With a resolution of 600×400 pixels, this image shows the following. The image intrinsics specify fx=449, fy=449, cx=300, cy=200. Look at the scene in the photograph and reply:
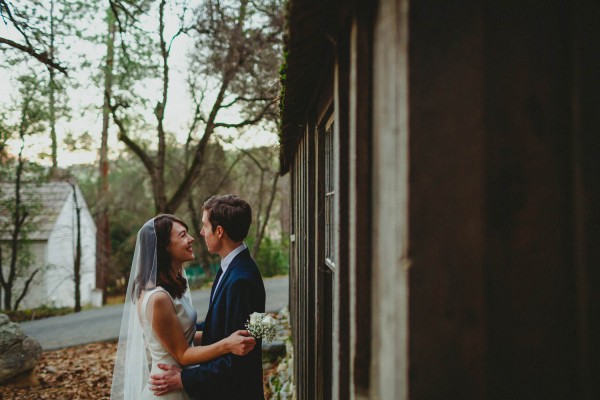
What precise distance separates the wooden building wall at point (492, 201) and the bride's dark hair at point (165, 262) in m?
2.35

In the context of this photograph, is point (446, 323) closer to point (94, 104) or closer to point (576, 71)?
point (576, 71)

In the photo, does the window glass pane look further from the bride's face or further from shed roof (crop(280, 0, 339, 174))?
the bride's face

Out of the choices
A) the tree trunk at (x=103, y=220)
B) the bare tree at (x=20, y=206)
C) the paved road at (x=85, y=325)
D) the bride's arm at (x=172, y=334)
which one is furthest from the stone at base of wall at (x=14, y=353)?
the tree trunk at (x=103, y=220)

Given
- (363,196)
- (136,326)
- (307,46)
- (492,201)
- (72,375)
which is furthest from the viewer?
(72,375)

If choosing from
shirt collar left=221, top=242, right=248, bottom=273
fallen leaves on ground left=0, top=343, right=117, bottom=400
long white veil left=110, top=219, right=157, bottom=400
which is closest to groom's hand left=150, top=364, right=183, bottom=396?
long white veil left=110, top=219, right=157, bottom=400

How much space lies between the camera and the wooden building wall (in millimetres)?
1104

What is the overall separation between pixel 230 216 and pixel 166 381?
118cm

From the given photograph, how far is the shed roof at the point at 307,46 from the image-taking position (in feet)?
5.44

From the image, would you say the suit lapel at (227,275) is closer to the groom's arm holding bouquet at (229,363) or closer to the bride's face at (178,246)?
the groom's arm holding bouquet at (229,363)

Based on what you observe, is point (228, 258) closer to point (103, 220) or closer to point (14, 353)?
point (14, 353)

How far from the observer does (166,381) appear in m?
2.99

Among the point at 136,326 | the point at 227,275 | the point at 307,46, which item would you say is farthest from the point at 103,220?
the point at 307,46

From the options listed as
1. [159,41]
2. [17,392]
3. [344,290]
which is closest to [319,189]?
[344,290]

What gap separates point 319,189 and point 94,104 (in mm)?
13392
